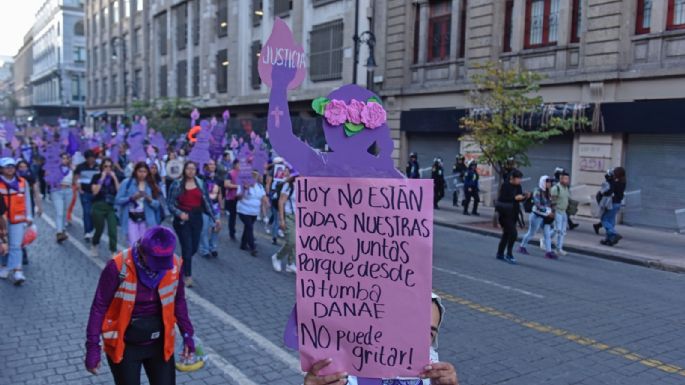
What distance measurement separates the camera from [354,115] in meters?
2.47

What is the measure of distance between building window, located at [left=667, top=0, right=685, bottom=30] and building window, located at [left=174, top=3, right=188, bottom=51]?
111 feet

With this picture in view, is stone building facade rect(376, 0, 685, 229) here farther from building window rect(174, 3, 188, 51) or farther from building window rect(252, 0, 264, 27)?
building window rect(174, 3, 188, 51)

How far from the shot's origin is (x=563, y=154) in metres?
18.0

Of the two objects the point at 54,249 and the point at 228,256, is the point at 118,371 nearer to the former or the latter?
the point at 228,256

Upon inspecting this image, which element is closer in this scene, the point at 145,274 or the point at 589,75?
the point at 145,274

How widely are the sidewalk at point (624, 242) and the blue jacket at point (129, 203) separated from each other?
882 centimetres

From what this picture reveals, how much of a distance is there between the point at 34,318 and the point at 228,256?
4.17 meters

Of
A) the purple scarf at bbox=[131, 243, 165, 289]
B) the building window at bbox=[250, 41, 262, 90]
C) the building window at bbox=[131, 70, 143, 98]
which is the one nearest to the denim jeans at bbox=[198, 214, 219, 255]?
the purple scarf at bbox=[131, 243, 165, 289]

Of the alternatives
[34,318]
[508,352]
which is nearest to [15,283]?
[34,318]

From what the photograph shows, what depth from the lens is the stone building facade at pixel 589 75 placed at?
15156mm

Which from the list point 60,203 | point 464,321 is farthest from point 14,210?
point 464,321

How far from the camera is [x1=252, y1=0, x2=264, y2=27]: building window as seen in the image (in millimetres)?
32884

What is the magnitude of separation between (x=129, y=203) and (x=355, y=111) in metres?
6.71

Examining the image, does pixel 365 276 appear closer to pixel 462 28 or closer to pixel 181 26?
pixel 462 28
